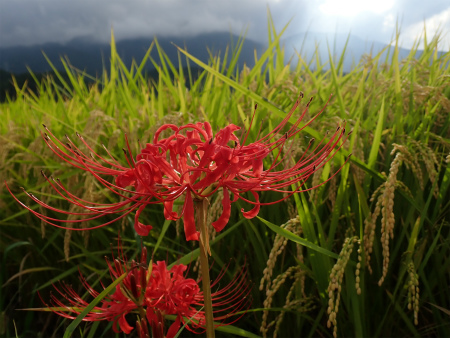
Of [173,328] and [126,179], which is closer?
[126,179]

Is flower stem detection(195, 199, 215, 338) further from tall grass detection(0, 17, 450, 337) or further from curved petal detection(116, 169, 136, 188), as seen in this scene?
tall grass detection(0, 17, 450, 337)

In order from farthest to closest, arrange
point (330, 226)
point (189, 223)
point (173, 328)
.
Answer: point (330, 226) → point (173, 328) → point (189, 223)

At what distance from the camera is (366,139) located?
204 centimetres

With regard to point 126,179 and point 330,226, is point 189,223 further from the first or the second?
point 330,226

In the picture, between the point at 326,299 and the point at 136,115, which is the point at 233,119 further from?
the point at 326,299

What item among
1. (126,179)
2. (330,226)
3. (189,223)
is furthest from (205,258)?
(330,226)

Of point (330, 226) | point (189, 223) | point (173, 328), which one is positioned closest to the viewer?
point (189, 223)

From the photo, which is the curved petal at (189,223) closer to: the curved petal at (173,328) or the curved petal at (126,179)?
the curved petal at (126,179)

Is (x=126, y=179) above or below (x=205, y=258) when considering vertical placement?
above

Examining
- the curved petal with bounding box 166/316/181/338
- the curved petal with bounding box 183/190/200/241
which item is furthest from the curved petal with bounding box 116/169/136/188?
the curved petal with bounding box 166/316/181/338

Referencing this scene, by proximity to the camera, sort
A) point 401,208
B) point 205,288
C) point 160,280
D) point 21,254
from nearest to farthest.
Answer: point 205,288 → point 160,280 → point 401,208 → point 21,254

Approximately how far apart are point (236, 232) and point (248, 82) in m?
1.11

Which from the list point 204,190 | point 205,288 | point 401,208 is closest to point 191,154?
point 204,190

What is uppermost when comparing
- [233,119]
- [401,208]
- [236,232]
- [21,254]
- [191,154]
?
[191,154]
